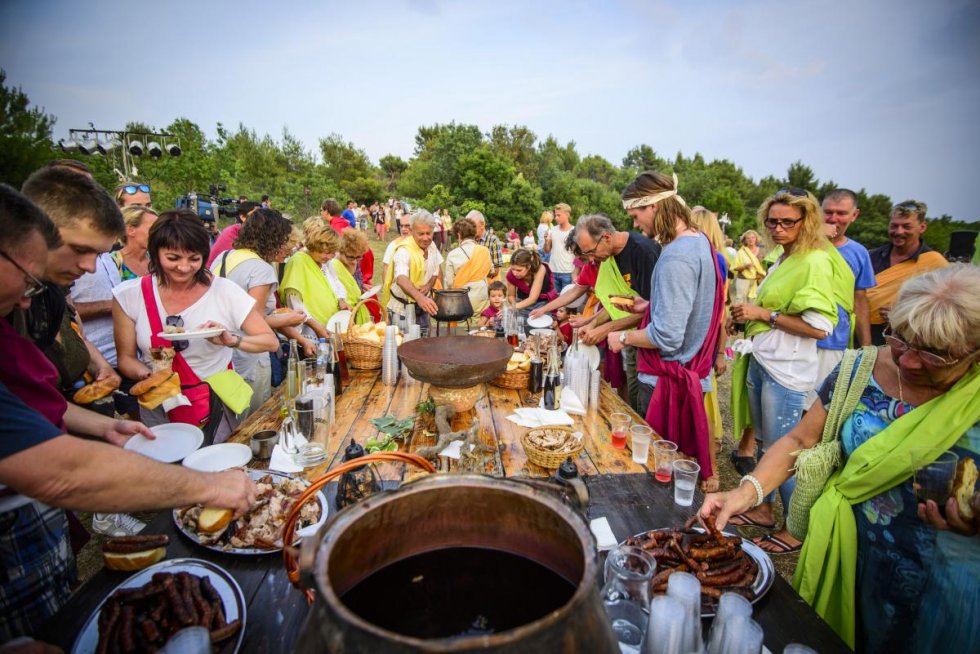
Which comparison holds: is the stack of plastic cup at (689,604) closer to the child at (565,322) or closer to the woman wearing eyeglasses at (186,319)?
the woman wearing eyeglasses at (186,319)

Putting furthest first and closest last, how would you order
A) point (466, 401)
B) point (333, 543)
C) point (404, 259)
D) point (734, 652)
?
1. point (404, 259)
2. point (466, 401)
3. point (734, 652)
4. point (333, 543)

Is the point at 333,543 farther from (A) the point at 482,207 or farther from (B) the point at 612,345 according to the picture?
(A) the point at 482,207

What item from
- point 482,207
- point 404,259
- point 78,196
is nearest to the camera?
point 78,196

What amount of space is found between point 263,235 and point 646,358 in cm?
316

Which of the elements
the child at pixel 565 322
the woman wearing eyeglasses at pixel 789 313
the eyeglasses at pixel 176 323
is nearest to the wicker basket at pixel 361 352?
the eyeglasses at pixel 176 323

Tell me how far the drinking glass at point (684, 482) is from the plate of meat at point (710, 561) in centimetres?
24

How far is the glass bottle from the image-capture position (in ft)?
3.68

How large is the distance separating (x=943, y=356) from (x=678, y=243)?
5.12 feet

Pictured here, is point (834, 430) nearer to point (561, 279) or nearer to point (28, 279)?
point (28, 279)

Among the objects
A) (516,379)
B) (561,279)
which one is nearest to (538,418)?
(516,379)

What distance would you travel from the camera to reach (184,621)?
44.6 inches

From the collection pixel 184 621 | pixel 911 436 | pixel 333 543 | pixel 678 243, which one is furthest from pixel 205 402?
pixel 911 436

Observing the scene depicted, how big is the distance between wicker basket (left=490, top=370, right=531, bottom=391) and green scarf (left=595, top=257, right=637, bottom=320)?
1.15 m

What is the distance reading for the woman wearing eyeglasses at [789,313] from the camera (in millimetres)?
3078
